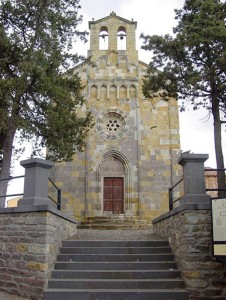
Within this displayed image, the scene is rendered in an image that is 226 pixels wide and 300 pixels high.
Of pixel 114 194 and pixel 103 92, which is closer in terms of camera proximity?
pixel 114 194

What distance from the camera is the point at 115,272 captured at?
7977mm

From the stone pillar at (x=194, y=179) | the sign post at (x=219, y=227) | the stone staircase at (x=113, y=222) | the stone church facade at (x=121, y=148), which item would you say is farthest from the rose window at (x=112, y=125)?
the sign post at (x=219, y=227)

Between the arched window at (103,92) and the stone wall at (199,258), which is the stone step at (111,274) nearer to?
the stone wall at (199,258)

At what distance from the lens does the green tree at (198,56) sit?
11.9 metres

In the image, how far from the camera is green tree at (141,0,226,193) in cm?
1191

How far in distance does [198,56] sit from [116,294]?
27.8 ft

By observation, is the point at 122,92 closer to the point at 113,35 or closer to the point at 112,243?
the point at 113,35

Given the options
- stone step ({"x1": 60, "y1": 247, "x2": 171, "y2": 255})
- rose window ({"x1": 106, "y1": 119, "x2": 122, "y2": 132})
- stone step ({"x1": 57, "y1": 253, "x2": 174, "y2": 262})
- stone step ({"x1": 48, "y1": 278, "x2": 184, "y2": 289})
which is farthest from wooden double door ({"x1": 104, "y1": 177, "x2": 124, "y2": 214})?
stone step ({"x1": 48, "y1": 278, "x2": 184, "y2": 289})

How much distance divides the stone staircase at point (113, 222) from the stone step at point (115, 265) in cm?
813

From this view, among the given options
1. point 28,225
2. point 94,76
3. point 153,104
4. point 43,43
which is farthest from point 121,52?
point 28,225

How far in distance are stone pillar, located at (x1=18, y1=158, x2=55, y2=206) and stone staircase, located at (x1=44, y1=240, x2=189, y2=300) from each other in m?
1.57

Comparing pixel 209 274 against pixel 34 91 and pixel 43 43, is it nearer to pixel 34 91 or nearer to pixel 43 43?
pixel 34 91

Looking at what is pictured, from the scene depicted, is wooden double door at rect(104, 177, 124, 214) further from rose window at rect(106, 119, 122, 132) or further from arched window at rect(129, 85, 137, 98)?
arched window at rect(129, 85, 137, 98)

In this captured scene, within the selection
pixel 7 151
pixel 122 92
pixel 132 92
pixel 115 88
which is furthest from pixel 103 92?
pixel 7 151
